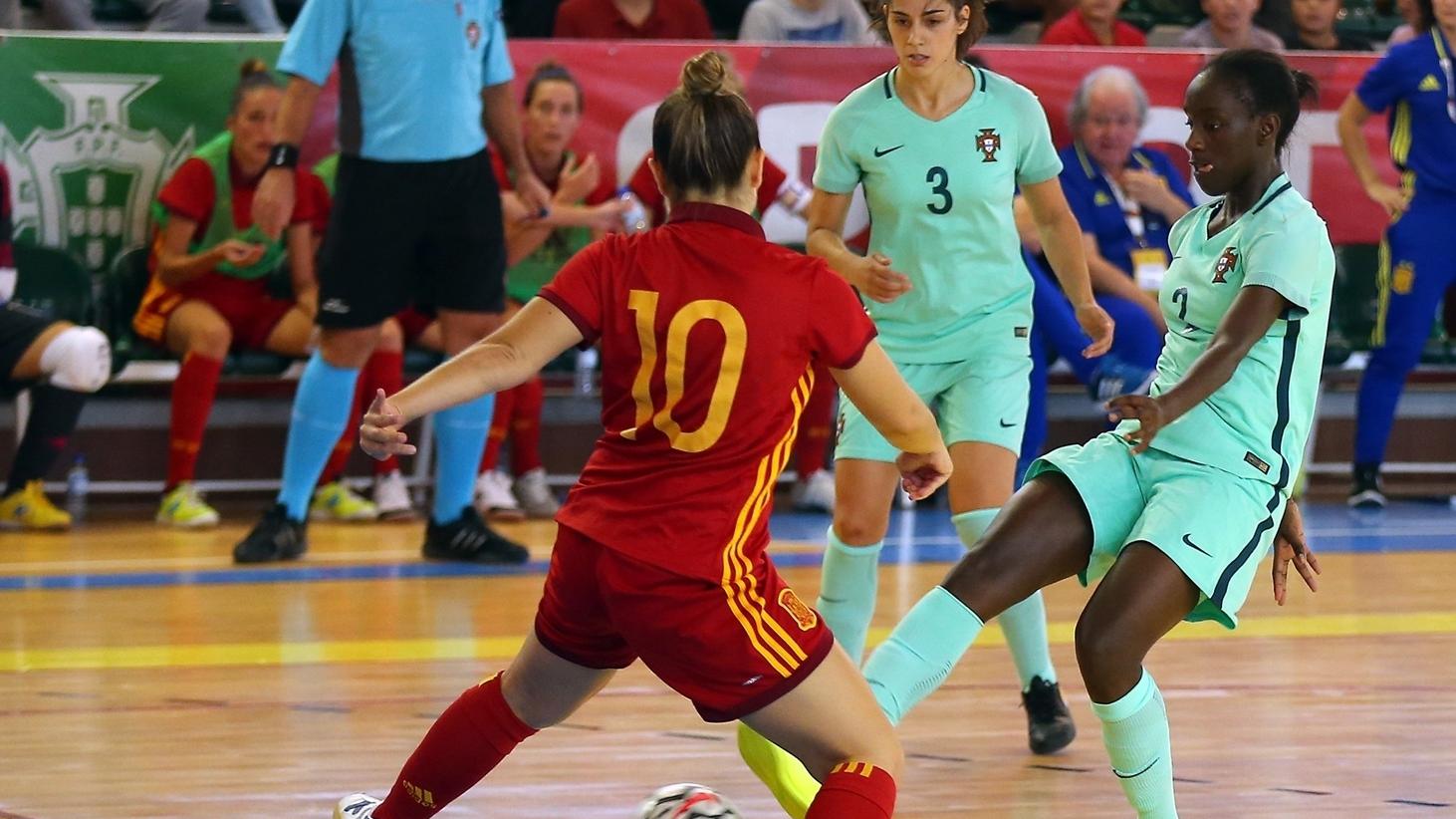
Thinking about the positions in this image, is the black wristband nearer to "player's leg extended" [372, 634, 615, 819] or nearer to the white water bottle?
the white water bottle

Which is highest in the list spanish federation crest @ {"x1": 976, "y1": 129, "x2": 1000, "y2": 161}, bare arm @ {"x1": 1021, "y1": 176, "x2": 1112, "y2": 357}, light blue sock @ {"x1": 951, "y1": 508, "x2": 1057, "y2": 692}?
spanish federation crest @ {"x1": 976, "y1": 129, "x2": 1000, "y2": 161}

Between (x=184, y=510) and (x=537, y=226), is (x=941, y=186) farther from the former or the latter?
(x=184, y=510)

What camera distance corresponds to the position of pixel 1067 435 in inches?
365

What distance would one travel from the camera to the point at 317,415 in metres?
6.93

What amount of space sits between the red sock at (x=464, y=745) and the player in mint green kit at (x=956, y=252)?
1256mm

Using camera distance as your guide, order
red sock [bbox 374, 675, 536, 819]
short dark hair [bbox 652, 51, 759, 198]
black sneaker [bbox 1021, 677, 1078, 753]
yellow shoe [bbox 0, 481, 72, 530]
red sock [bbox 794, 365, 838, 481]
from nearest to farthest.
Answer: short dark hair [bbox 652, 51, 759, 198] < red sock [bbox 374, 675, 536, 819] < black sneaker [bbox 1021, 677, 1078, 753] < yellow shoe [bbox 0, 481, 72, 530] < red sock [bbox 794, 365, 838, 481]

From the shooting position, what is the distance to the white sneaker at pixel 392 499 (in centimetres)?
820

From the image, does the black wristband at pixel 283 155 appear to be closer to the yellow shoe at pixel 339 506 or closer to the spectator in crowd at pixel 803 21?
the yellow shoe at pixel 339 506

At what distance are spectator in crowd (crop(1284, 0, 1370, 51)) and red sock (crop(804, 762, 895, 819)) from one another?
7517 mm

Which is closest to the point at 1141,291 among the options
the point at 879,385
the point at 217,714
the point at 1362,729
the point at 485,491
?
the point at 485,491

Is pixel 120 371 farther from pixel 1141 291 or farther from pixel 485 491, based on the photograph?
pixel 1141 291

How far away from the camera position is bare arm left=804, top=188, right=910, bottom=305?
13.0 feet

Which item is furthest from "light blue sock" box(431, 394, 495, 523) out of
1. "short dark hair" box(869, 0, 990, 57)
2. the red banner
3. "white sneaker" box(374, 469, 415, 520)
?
"short dark hair" box(869, 0, 990, 57)

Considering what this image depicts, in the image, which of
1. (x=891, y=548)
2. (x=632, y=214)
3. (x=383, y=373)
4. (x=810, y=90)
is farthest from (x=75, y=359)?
(x=810, y=90)
